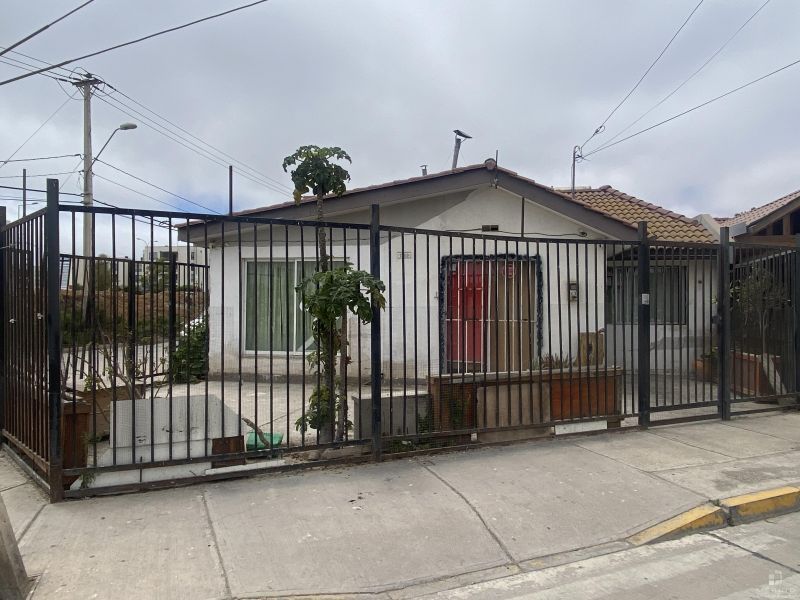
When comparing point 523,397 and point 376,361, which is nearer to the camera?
point 376,361

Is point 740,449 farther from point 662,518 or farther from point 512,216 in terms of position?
point 512,216

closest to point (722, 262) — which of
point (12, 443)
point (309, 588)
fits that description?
point (309, 588)

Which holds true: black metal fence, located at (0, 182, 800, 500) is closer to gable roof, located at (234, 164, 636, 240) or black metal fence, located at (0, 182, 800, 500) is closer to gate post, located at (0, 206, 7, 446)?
gate post, located at (0, 206, 7, 446)

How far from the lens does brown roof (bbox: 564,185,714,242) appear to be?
11453mm

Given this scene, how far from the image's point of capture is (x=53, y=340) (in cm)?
429

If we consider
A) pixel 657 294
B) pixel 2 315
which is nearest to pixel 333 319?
pixel 2 315

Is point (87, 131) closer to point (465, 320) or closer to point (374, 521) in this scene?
point (465, 320)

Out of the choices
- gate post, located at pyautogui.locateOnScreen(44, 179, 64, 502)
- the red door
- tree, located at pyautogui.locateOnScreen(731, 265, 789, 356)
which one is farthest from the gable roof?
gate post, located at pyautogui.locateOnScreen(44, 179, 64, 502)

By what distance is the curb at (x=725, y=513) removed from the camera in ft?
14.3

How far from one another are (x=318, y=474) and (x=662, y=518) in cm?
288

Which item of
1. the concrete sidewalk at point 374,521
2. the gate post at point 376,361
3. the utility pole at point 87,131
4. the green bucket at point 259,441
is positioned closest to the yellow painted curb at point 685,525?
the concrete sidewalk at point 374,521

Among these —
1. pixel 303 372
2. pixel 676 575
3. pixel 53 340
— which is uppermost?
pixel 53 340

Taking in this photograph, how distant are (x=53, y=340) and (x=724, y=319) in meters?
7.40

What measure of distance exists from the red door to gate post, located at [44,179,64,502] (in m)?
3.42
